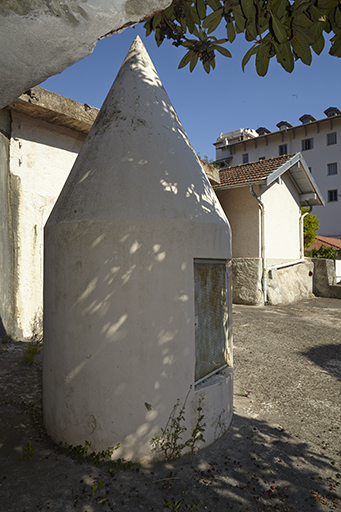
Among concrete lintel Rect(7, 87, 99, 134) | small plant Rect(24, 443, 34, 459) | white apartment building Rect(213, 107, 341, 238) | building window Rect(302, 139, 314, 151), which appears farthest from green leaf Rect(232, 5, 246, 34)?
building window Rect(302, 139, 314, 151)

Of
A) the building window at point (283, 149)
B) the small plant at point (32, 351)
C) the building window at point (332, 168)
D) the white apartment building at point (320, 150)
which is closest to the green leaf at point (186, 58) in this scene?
the small plant at point (32, 351)

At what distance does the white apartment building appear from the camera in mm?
32156

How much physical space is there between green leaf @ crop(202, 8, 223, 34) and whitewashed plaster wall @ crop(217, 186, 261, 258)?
1121cm

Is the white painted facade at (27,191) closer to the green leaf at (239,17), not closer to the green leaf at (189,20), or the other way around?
the green leaf at (189,20)

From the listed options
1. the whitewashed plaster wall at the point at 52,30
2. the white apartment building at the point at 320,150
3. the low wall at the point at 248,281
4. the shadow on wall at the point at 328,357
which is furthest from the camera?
the white apartment building at the point at 320,150

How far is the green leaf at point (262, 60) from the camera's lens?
106 inches

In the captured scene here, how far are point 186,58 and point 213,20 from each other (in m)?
0.62

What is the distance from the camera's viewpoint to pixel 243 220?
1398cm

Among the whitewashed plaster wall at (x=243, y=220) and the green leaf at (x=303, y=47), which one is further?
the whitewashed plaster wall at (x=243, y=220)

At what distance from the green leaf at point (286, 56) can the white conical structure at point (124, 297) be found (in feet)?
5.08

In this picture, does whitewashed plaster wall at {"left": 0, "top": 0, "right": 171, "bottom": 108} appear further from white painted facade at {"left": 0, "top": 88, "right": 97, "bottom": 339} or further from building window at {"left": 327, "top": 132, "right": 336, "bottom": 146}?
building window at {"left": 327, "top": 132, "right": 336, "bottom": 146}

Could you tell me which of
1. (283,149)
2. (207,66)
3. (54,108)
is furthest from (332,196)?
(207,66)

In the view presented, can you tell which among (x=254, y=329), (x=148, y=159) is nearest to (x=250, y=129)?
(x=254, y=329)

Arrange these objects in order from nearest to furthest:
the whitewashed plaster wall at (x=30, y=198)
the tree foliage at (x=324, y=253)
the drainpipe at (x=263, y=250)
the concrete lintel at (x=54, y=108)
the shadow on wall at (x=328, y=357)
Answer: the concrete lintel at (x=54, y=108) < the shadow on wall at (x=328, y=357) < the whitewashed plaster wall at (x=30, y=198) < the drainpipe at (x=263, y=250) < the tree foliage at (x=324, y=253)
